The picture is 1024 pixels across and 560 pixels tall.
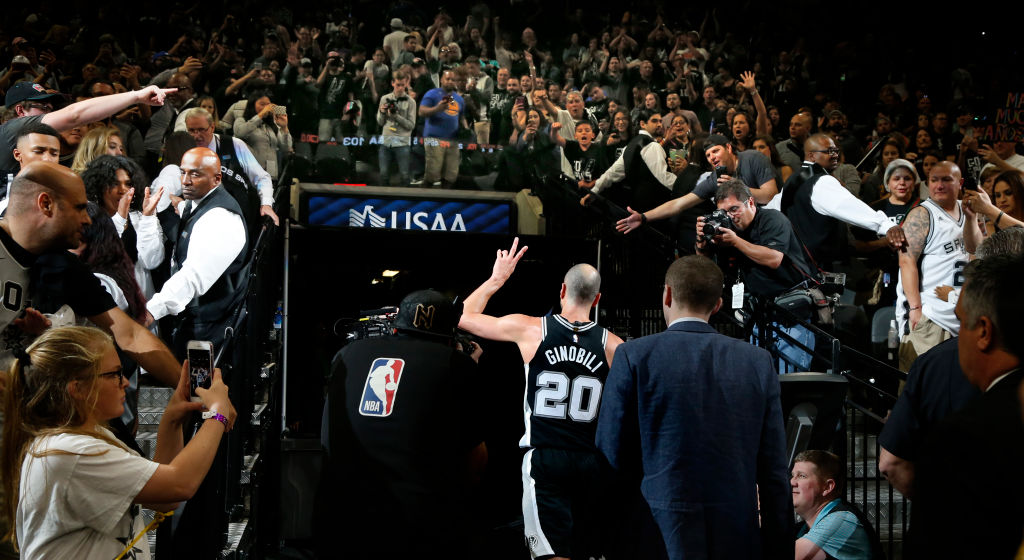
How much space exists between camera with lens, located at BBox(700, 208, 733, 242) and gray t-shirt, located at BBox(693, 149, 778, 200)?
1.65m

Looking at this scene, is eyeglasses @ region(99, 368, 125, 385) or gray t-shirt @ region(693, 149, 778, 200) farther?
gray t-shirt @ region(693, 149, 778, 200)

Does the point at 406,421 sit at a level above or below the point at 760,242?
below

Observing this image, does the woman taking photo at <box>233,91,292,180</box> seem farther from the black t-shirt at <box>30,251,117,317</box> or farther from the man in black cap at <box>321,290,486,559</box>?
the black t-shirt at <box>30,251,117,317</box>

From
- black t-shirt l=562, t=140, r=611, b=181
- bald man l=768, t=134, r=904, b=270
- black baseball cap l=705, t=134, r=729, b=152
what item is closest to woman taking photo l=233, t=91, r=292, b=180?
black t-shirt l=562, t=140, r=611, b=181

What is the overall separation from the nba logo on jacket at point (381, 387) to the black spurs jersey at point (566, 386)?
2.75ft

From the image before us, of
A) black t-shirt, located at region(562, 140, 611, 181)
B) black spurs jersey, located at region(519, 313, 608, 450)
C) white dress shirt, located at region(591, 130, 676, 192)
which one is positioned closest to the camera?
black spurs jersey, located at region(519, 313, 608, 450)

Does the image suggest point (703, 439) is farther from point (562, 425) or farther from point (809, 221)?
point (809, 221)

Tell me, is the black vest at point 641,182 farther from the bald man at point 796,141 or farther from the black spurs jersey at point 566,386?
the black spurs jersey at point 566,386

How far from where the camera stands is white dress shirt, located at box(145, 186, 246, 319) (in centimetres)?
635

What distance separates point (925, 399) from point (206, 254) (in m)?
5.39

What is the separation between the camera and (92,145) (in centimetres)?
652

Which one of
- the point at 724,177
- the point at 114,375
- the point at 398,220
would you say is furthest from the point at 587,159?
the point at 114,375

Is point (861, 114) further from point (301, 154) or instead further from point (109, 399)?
point (109, 399)

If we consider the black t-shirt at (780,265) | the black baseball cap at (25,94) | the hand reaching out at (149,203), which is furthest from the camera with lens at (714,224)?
the black baseball cap at (25,94)
